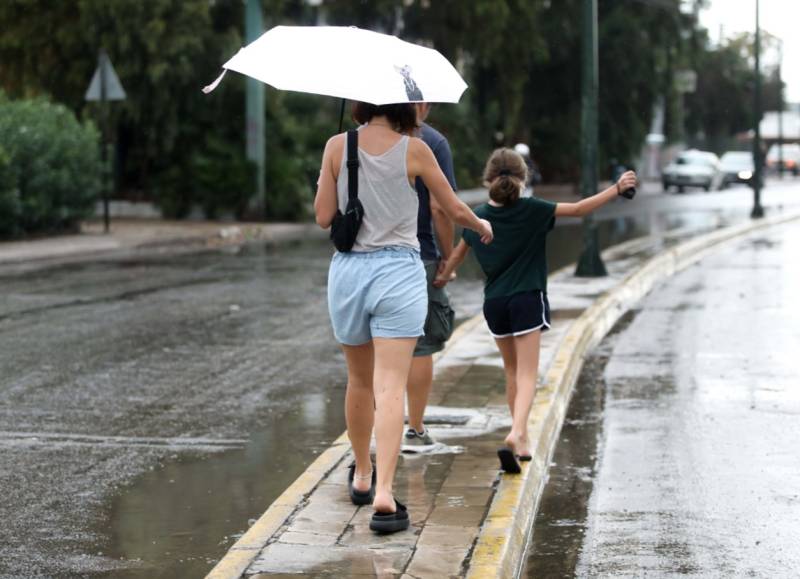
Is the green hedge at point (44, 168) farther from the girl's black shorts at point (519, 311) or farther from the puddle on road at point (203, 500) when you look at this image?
the girl's black shorts at point (519, 311)

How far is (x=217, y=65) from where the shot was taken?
28984mm

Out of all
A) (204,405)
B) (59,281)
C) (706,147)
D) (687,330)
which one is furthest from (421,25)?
(706,147)

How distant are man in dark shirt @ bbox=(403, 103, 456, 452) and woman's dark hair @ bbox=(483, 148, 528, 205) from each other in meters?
0.19

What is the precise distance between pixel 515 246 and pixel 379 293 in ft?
5.53

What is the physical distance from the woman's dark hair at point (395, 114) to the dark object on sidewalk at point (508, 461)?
1614 millimetres

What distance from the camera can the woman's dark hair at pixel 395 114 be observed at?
6094 millimetres

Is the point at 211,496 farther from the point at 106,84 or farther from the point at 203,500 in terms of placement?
the point at 106,84

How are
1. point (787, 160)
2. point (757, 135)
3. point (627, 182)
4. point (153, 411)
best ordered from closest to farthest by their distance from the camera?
1. point (627, 182)
2. point (153, 411)
3. point (757, 135)
4. point (787, 160)

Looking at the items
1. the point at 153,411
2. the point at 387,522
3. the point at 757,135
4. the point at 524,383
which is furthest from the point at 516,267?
the point at 757,135

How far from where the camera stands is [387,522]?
5906 mm

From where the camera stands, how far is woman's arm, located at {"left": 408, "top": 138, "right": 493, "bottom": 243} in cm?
601

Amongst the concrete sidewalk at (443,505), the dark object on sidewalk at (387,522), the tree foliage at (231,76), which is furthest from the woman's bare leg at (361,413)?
the tree foliage at (231,76)

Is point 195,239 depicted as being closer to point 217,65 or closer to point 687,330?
point 217,65

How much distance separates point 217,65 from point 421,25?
9.44 metres
